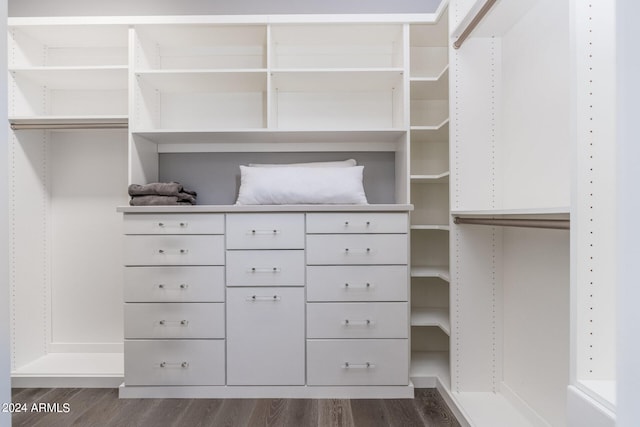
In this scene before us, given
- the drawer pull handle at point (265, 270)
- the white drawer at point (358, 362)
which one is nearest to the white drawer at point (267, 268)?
the drawer pull handle at point (265, 270)

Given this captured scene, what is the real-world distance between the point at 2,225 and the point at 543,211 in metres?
1.26

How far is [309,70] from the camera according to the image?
219 cm

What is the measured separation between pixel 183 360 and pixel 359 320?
0.89 m

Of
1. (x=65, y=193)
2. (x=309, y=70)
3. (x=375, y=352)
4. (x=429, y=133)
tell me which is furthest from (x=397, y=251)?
(x=65, y=193)

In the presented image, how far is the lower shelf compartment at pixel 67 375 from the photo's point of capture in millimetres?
2188

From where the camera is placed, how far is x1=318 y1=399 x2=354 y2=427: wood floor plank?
70.9 inches

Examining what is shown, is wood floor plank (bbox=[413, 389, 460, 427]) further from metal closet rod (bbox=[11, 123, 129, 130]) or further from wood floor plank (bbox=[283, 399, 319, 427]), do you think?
metal closet rod (bbox=[11, 123, 129, 130])

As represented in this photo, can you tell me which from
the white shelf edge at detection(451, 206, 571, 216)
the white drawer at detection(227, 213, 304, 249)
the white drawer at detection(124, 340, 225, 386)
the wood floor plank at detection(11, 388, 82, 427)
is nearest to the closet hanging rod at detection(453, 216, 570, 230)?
the white shelf edge at detection(451, 206, 571, 216)

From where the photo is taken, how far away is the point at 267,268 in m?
2.04

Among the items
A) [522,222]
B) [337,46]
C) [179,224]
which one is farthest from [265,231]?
[337,46]

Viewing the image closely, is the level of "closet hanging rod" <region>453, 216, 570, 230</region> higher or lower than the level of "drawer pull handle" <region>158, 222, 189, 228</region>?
higher

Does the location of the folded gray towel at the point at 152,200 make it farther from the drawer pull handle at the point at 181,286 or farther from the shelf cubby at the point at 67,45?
the shelf cubby at the point at 67,45

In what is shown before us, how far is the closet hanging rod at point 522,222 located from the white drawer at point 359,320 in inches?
20.1

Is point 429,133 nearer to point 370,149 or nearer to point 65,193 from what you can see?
point 370,149
